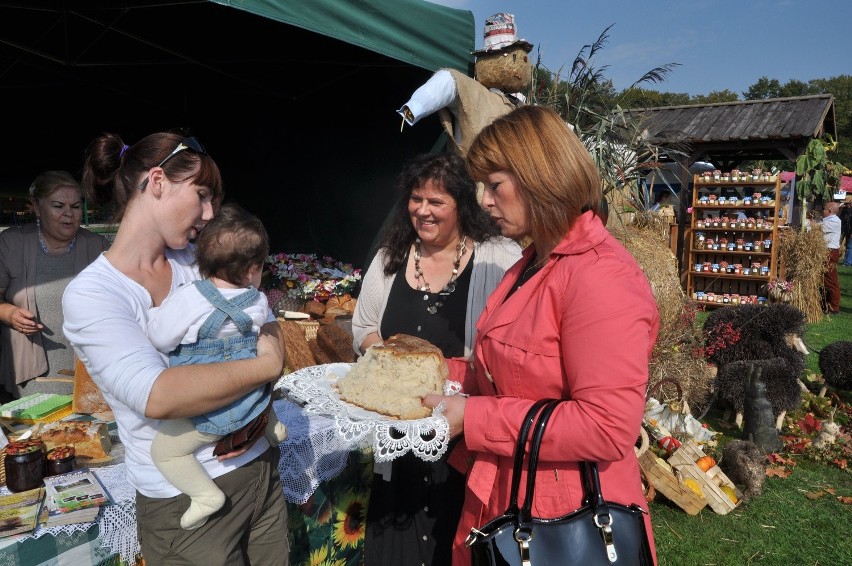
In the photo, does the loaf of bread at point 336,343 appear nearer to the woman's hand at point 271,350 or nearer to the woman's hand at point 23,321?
the woman's hand at point 23,321

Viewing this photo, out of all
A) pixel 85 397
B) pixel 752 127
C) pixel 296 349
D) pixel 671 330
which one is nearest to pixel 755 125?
pixel 752 127

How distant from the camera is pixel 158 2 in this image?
328 cm

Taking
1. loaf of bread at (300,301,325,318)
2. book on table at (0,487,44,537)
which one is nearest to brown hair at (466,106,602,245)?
book on table at (0,487,44,537)

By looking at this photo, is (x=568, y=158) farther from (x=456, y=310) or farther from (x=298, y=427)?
(x=298, y=427)

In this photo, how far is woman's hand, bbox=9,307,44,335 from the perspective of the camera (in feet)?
11.4

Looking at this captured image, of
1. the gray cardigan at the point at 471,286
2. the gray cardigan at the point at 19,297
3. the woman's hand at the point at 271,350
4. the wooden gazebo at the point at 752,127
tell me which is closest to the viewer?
the woman's hand at the point at 271,350

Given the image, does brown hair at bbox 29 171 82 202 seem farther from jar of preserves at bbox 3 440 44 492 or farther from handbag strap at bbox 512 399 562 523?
handbag strap at bbox 512 399 562 523

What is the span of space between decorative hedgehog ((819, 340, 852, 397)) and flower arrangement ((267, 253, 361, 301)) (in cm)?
514

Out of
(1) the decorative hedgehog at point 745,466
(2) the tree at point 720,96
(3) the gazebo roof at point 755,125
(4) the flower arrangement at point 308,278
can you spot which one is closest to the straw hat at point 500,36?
(4) the flower arrangement at point 308,278

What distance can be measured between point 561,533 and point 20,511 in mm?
1619

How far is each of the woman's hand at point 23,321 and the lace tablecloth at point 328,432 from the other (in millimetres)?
1817

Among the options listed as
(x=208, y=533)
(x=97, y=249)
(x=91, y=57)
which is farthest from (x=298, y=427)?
(x=91, y=57)

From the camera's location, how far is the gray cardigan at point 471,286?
2725mm

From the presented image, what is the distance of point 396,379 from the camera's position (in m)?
2.05
